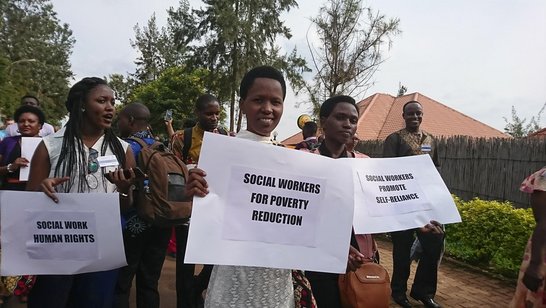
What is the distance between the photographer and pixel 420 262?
4.30 m

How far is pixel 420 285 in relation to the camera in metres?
4.29

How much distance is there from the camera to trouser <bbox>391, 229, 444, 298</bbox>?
4.13m

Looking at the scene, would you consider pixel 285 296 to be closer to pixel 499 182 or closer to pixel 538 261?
pixel 538 261

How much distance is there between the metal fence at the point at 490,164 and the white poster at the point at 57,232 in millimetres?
7608

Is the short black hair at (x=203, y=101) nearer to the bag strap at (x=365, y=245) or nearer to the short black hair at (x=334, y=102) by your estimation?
the short black hair at (x=334, y=102)

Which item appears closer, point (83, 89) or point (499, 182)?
point (83, 89)

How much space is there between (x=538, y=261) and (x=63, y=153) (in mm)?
2674

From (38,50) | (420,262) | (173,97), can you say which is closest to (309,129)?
(420,262)

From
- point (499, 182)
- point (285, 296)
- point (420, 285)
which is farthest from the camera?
point (499, 182)

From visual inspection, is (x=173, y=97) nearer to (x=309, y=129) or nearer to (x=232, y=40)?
(x=232, y=40)

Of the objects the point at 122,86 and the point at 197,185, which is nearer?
the point at 197,185

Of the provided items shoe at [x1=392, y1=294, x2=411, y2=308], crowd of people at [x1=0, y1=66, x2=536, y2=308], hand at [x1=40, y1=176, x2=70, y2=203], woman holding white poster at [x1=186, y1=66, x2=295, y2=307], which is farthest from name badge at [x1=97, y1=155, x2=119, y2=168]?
shoe at [x1=392, y1=294, x2=411, y2=308]

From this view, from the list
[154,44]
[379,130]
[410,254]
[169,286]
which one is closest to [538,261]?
[410,254]

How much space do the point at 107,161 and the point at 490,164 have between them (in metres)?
8.23
